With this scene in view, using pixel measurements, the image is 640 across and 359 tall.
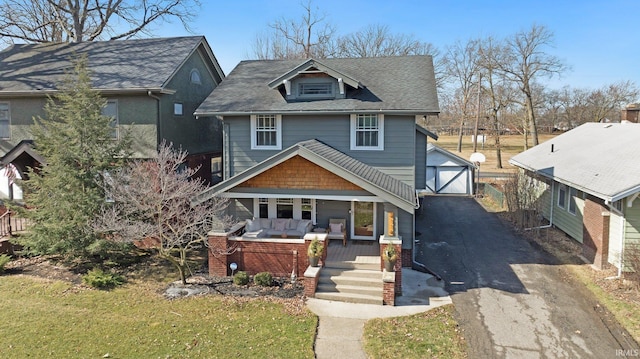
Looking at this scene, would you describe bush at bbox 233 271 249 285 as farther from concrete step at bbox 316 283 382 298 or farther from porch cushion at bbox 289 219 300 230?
porch cushion at bbox 289 219 300 230

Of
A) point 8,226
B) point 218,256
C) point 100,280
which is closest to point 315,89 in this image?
point 218,256

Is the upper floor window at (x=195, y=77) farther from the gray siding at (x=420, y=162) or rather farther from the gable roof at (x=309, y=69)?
the gray siding at (x=420, y=162)

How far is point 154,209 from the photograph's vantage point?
13258 mm

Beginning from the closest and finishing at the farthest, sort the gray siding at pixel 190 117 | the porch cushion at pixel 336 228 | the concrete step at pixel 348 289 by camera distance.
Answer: the concrete step at pixel 348 289 < the porch cushion at pixel 336 228 < the gray siding at pixel 190 117

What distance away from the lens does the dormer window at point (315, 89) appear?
53.6ft

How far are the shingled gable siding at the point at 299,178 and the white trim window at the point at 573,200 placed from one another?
10.0 metres

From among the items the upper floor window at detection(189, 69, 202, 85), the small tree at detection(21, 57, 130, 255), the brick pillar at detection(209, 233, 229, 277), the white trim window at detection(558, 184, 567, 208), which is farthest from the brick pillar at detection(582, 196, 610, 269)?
the upper floor window at detection(189, 69, 202, 85)

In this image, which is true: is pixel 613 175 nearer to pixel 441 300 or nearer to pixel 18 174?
pixel 441 300

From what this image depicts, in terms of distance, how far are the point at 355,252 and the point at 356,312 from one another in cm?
329

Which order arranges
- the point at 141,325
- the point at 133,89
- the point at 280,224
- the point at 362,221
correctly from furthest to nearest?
the point at 133,89 < the point at 362,221 < the point at 280,224 < the point at 141,325

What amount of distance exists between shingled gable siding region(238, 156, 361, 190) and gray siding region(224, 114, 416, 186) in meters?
2.59

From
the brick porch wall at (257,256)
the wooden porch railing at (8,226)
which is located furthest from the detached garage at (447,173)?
the wooden porch railing at (8,226)

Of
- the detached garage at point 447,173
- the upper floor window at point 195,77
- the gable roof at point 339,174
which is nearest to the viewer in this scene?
the gable roof at point 339,174

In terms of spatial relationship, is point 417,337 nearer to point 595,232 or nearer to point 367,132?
point 367,132
